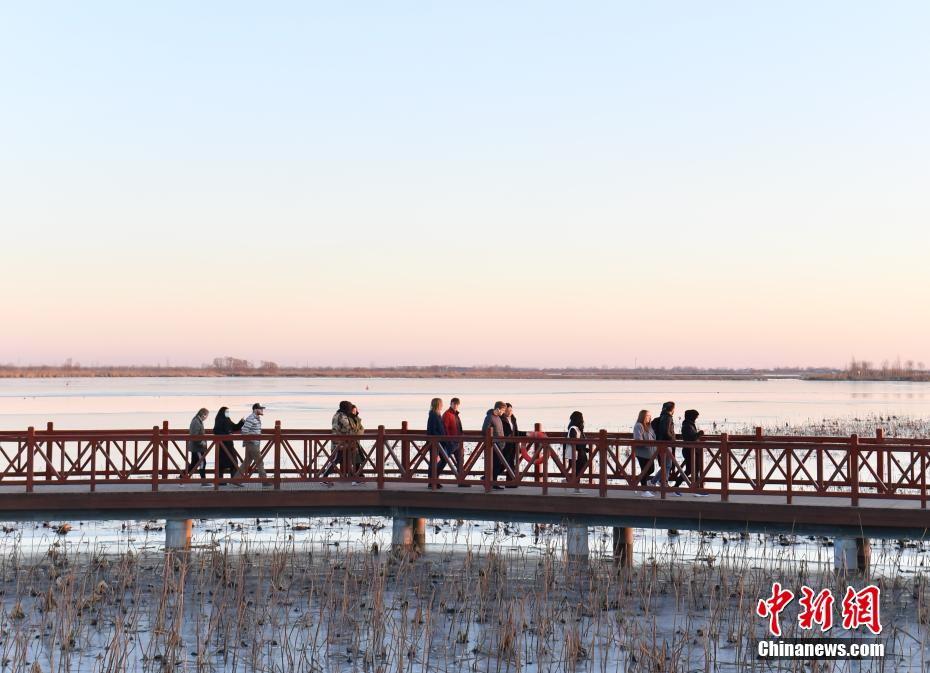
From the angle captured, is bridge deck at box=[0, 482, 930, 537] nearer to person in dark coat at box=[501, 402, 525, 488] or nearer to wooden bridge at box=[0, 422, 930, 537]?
wooden bridge at box=[0, 422, 930, 537]

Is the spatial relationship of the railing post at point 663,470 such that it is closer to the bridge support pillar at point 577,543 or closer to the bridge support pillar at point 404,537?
the bridge support pillar at point 577,543

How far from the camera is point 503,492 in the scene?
19438mm

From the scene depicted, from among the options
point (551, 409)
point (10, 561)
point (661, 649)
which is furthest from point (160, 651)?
point (551, 409)

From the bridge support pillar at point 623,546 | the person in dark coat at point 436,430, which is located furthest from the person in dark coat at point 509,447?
the bridge support pillar at point 623,546

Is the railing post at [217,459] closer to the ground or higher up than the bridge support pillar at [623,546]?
higher up

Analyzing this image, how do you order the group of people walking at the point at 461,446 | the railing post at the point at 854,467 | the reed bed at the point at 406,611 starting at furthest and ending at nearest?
the group of people walking at the point at 461,446
the railing post at the point at 854,467
the reed bed at the point at 406,611

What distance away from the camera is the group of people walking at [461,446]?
19406mm

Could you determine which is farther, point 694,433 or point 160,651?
point 694,433

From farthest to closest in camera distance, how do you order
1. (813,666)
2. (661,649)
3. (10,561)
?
(10,561) < (661,649) < (813,666)

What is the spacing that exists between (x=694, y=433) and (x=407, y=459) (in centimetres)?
540

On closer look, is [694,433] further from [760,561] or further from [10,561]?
[10,561]

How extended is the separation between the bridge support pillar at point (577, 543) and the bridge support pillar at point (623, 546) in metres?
0.57

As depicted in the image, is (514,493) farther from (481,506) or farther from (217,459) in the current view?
(217,459)

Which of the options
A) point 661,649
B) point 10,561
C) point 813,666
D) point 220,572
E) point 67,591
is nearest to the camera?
point 813,666
